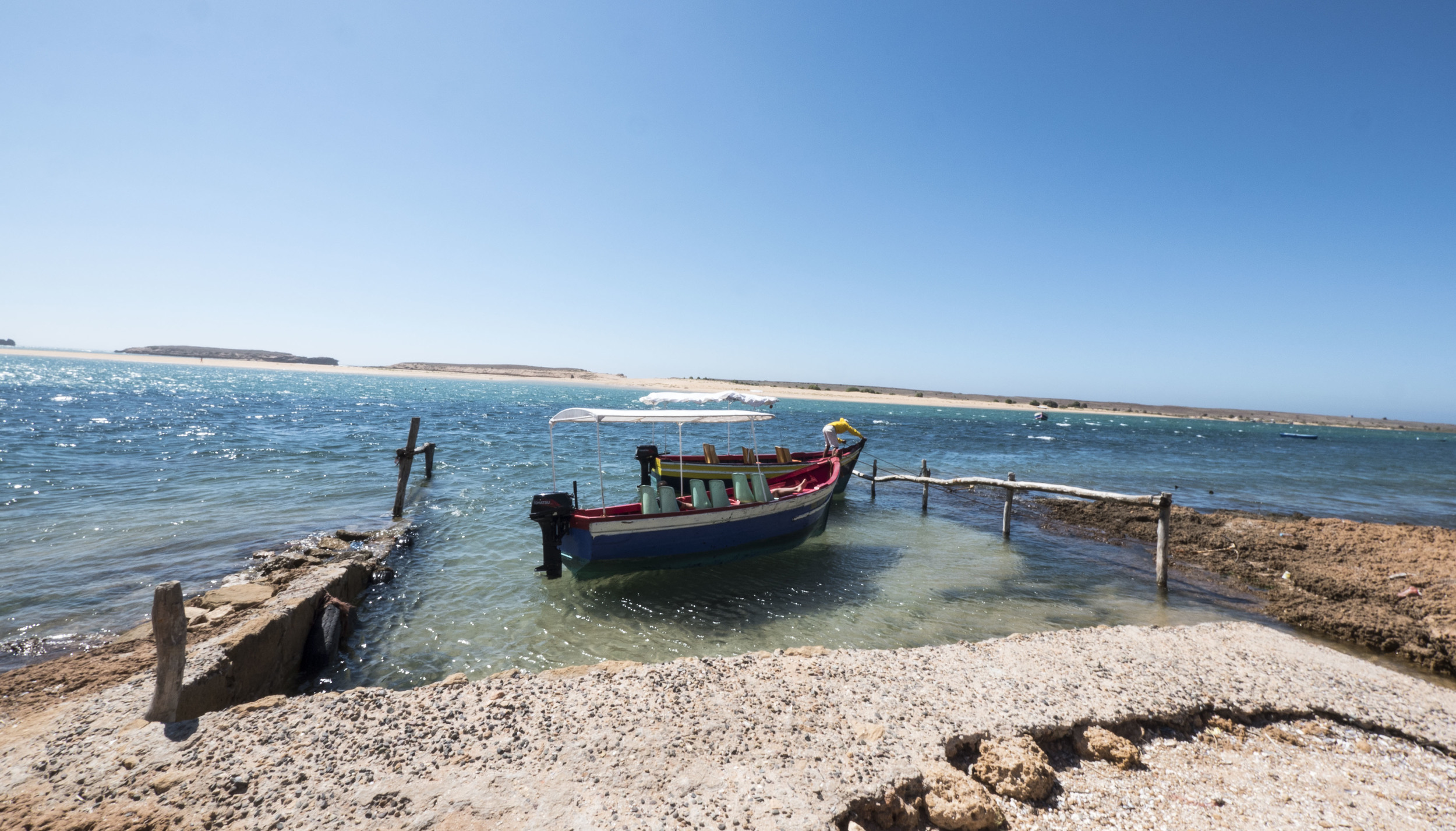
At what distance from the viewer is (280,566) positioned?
944cm

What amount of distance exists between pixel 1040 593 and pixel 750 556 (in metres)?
5.70

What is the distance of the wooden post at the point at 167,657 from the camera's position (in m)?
4.47

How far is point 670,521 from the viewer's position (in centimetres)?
1038

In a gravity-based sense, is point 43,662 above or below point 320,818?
below

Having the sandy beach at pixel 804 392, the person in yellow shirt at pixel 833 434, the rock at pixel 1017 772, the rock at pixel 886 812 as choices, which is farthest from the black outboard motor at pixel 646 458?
the sandy beach at pixel 804 392

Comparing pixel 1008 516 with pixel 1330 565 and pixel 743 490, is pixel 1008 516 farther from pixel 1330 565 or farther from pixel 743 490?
pixel 743 490

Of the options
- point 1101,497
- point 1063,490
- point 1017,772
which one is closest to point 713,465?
point 1063,490

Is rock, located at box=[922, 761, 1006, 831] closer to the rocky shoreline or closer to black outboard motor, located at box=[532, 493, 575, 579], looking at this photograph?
black outboard motor, located at box=[532, 493, 575, 579]

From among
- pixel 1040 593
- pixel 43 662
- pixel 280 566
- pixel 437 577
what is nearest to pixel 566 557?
pixel 437 577

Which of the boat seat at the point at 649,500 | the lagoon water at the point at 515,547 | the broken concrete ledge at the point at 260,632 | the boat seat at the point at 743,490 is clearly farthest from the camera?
the boat seat at the point at 743,490

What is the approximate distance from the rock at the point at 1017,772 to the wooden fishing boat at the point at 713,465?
9320 mm

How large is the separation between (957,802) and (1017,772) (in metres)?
0.66

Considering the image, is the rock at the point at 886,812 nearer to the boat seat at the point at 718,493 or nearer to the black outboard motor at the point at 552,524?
the black outboard motor at the point at 552,524

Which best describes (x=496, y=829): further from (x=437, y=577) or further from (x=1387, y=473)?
(x=1387, y=473)
